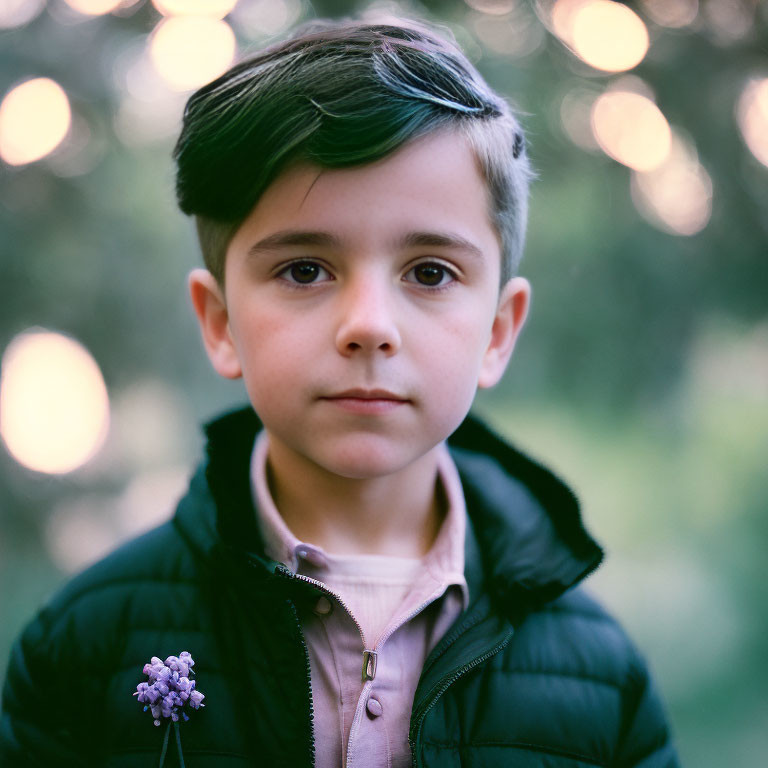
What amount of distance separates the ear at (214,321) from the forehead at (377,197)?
101 mm

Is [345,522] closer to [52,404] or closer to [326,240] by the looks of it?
[326,240]

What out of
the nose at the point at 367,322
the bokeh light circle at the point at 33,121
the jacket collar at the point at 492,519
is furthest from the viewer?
the bokeh light circle at the point at 33,121

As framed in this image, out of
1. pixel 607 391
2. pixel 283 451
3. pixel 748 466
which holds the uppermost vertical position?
pixel 607 391

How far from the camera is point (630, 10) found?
1146 mm

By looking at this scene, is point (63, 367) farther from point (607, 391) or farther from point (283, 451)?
point (607, 391)

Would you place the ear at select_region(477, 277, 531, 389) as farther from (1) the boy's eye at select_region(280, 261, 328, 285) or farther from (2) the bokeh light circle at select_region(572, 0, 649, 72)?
(2) the bokeh light circle at select_region(572, 0, 649, 72)

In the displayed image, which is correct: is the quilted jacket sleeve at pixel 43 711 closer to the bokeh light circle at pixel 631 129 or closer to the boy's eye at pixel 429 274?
the boy's eye at pixel 429 274

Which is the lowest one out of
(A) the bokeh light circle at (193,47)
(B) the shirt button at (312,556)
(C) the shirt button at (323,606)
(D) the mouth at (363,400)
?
(C) the shirt button at (323,606)

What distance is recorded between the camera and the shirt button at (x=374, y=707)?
0.67m

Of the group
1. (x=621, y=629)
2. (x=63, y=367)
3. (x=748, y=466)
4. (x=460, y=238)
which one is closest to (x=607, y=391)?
(x=748, y=466)

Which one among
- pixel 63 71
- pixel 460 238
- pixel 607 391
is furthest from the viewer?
pixel 607 391

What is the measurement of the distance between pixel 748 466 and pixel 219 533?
0.99 meters

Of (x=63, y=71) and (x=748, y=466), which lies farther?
(x=748, y=466)

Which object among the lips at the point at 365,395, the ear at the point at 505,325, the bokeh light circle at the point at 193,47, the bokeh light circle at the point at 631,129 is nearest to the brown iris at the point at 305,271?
the lips at the point at 365,395
